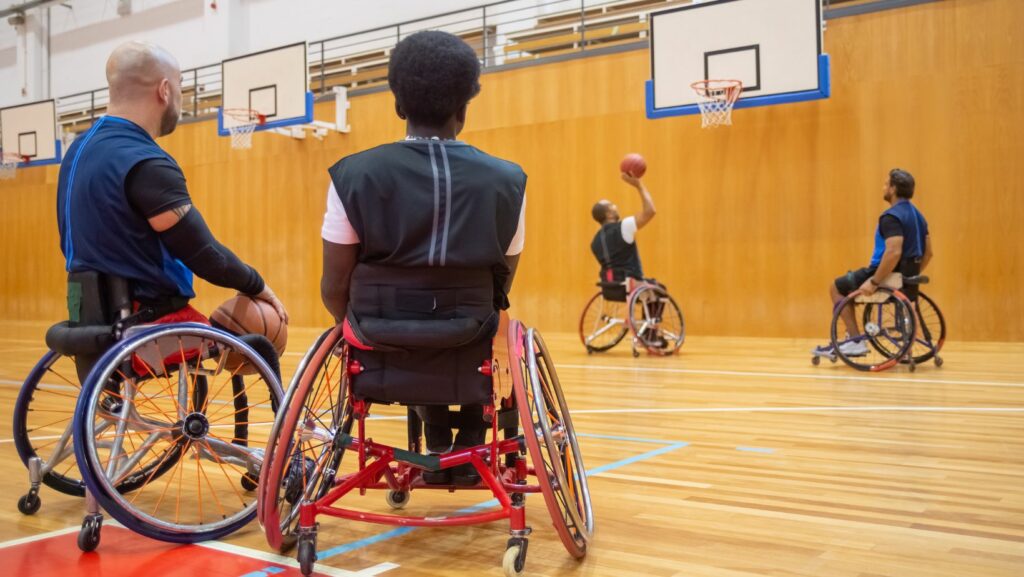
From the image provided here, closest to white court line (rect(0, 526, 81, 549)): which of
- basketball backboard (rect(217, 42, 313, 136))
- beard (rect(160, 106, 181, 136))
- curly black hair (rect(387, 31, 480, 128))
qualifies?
beard (rect(160, 106, 181, 136))

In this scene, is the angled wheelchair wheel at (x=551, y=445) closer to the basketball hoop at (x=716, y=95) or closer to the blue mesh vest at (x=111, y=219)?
the blue mesh vest at (x=111, y=219)

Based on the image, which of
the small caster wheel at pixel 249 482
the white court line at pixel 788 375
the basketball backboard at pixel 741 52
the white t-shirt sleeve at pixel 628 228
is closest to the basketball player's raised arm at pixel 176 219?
the small caster wheel at pixel 249 482

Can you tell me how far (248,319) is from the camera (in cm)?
210

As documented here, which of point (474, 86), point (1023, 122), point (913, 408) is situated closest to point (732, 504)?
point (474, 86)

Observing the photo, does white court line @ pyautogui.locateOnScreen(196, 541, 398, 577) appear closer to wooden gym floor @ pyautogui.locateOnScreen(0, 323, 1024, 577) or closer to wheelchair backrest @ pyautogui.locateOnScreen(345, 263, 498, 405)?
wooden gym floor @ pyautogui.locateOnScreen(0, 323, 1024, 577)

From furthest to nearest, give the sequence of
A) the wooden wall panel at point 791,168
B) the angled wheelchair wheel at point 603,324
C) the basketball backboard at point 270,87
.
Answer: the basketball backboard at point 270,87, the angled wheelchair wheel at point 603,324, the wooden wall panel at point 791,168

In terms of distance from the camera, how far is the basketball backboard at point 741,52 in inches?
264

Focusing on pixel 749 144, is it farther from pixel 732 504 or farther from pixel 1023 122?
pixel 732 504

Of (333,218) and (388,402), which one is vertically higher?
(333,218)

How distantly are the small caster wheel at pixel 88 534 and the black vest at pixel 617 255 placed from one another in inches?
191

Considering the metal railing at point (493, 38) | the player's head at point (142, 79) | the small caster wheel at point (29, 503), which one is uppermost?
the metal railing at point (493, 38)

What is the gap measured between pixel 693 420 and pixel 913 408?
0.99 m

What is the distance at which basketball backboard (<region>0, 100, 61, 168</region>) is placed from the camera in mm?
11406

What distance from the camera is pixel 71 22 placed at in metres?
13.9
